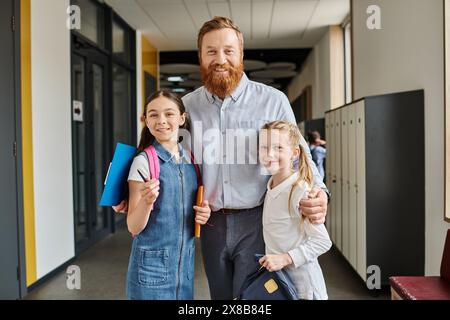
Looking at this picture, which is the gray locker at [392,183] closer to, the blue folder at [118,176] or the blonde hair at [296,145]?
the blonde hair at [296,145]

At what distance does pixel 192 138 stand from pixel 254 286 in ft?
0.92

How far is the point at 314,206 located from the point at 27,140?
217 centimetres

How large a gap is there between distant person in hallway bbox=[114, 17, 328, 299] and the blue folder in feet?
0.10

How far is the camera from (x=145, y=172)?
744 mm

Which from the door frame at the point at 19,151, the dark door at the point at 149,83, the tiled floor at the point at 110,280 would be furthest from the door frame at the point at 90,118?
the dark door at the point at 149,83

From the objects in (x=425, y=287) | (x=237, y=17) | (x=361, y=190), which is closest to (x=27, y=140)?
(x=361, y=190)

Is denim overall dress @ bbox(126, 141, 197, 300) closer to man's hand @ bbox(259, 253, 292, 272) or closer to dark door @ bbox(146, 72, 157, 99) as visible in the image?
man's hand @ bbox(259, 253, 292, 272)

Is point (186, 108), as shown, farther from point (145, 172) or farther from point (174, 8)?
point (174, 8)

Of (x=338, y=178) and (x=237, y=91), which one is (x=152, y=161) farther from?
(x=338, y=178)

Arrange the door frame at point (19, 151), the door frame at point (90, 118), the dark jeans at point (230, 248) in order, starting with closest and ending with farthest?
the dark jeans at point (230, 248)
the door frame at point (19, 151)
the door frame at point (90, 118)

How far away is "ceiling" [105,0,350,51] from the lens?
3.56 m

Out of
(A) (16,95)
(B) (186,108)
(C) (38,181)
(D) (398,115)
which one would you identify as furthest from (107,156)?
(B) (186,108)

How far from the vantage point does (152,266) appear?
81cm

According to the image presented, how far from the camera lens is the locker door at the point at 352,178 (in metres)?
2.63
